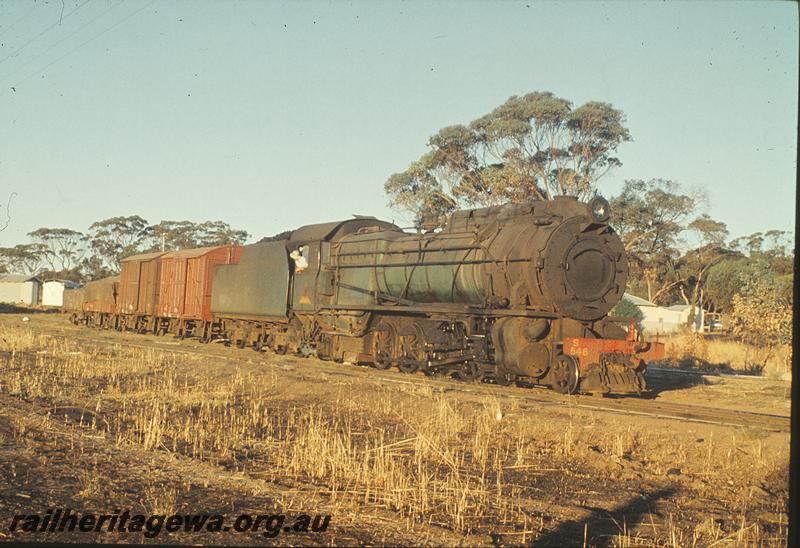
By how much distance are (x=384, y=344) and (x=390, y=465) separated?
1270 cm

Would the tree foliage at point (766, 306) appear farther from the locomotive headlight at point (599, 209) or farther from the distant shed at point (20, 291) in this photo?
the distant shed at point (20, 291)

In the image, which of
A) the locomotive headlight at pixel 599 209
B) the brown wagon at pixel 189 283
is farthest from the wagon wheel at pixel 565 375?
the brown wagon at pixel 189 283

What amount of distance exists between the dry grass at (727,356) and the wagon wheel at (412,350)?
502 inches

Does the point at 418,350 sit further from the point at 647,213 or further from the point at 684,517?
the point at 647,213

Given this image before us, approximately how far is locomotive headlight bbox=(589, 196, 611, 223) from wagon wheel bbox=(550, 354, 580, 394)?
321cm

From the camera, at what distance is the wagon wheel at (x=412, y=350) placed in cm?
1977

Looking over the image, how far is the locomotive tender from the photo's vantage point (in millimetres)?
16562

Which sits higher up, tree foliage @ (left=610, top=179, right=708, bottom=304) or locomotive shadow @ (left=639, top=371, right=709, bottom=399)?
tree foliage @ (left=610, top=179, right=708, bottom=304)

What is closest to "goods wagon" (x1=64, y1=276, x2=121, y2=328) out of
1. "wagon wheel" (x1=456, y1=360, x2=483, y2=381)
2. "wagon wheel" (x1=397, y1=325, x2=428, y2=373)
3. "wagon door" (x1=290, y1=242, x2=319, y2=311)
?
"wagon door" (x1=290, y1=242, x2=319, y2=311)

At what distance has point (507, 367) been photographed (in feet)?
54.9

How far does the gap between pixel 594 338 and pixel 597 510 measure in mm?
9613

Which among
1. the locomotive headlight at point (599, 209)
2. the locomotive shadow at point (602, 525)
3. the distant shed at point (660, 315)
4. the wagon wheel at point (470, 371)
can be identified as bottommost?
the locomotive shadow at point (602, 525)

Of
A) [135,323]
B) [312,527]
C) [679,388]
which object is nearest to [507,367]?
[679,388]

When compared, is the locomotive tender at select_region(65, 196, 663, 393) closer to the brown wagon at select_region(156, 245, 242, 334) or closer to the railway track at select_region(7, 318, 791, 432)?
the railway track at select_region(7, 318, 791, 432)
